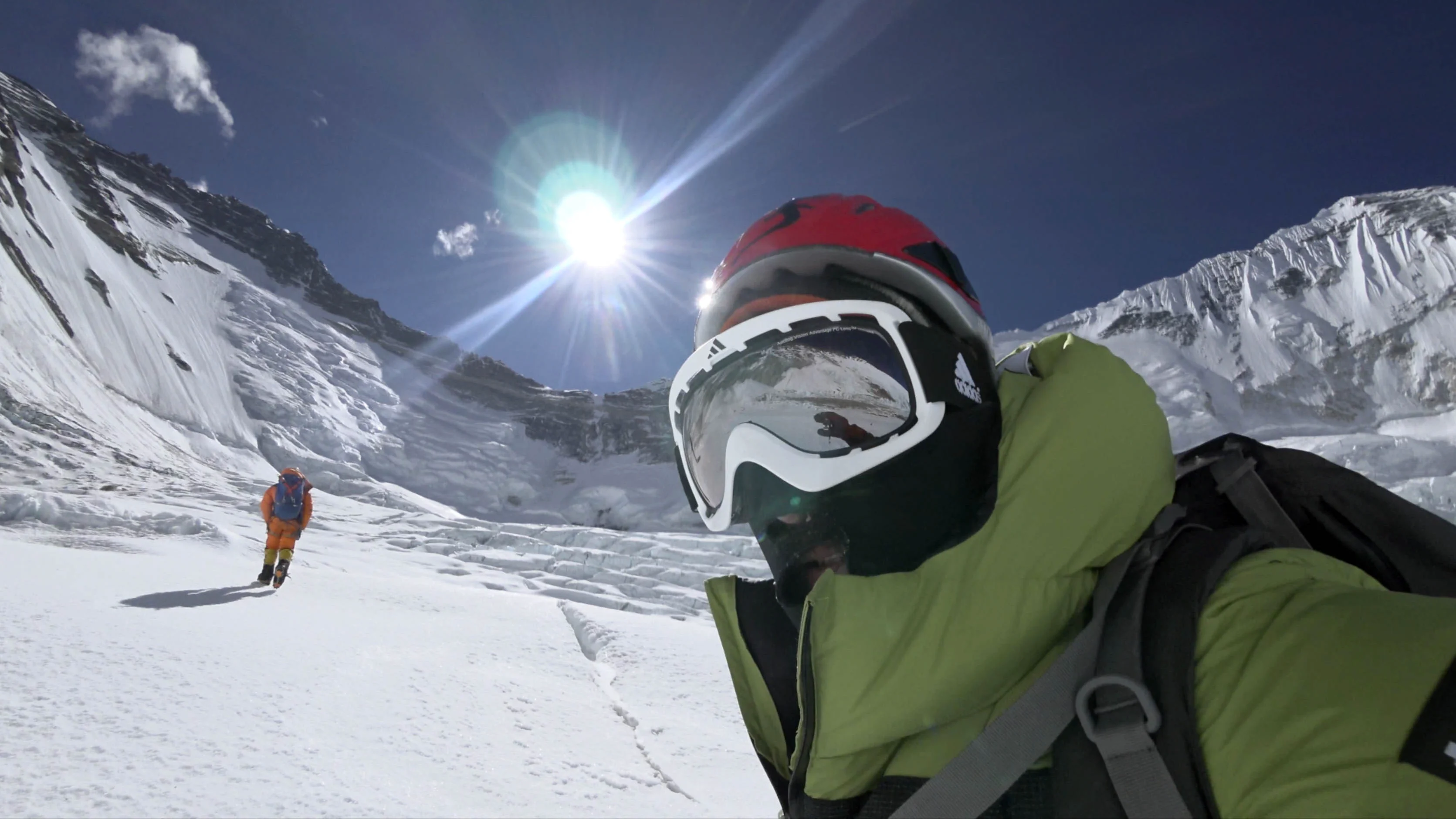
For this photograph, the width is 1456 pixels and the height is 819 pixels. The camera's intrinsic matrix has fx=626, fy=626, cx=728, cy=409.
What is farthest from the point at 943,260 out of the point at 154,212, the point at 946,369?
the point at 154,212

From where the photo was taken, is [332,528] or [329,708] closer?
[329,708]

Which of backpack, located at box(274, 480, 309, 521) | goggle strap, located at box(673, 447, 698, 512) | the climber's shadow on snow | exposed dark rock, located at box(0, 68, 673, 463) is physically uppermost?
exposed dark rock, located at box(0, 68, 673, 463)

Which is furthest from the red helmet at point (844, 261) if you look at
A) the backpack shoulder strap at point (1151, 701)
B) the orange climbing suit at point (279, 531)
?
the orange climbing suit at point (279, 531)

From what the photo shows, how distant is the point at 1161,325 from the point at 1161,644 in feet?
467

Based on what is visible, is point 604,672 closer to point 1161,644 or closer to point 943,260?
point 943,260

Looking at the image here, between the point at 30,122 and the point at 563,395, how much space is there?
60247 millimetres

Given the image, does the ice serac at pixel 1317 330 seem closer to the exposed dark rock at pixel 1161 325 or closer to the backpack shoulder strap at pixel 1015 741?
the exposed dark rock at pixel 1161 325

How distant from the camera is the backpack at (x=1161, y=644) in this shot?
83cm

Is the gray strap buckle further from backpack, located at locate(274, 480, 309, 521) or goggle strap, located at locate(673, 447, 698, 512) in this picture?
backpack, located at locate(274, 480, 309, 521)

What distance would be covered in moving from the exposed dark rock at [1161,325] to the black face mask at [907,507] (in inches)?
5283

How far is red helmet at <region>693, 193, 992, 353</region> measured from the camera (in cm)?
183

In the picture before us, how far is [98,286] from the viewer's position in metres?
42.7

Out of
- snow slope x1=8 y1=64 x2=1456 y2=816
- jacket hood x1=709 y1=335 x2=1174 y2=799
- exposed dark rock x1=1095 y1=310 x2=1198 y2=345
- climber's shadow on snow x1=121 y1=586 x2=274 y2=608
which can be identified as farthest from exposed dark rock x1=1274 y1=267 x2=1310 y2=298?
climber's shadow on snow x1=121 y1=586 x2=274 y2=608

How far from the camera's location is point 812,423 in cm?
185
